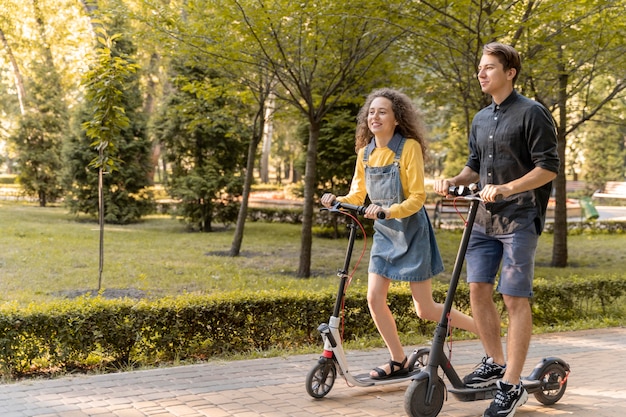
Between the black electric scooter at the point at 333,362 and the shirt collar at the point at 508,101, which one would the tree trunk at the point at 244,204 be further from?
the shirt collar at the point at 508,101

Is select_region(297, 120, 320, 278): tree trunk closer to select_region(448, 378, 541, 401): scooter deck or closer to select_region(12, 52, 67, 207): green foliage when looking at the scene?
select_region(448, 378, 541, 401): scooter deck

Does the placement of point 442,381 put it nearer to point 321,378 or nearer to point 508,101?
point 321,378

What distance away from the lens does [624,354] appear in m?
6.04

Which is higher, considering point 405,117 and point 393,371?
point 405,117

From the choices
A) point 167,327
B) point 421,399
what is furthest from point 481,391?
point 167,327

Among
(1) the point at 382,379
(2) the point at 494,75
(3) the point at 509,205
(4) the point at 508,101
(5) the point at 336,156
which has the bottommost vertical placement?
(1) the point at 382,379

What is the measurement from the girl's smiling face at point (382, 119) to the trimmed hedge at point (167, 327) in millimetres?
2162

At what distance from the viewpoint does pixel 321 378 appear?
14.4ft

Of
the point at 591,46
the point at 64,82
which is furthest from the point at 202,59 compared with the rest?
the point at 64,82

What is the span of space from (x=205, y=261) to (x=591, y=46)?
7.68 m

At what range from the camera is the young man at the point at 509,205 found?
12.9ft

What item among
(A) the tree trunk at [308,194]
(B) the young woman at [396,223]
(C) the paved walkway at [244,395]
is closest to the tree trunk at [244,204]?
(A) the tree trunk at [308,194]

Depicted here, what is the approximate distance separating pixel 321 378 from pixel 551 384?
4.75 ft

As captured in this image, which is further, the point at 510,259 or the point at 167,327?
the point at 167,327
